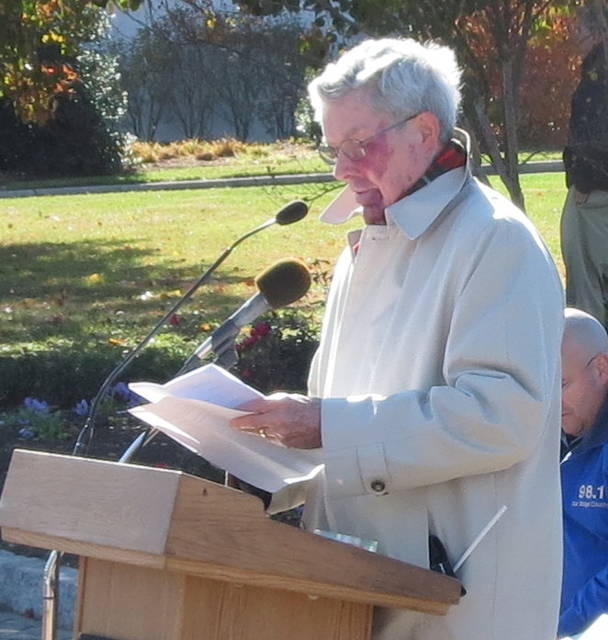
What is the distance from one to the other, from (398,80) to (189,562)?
94 centimetres

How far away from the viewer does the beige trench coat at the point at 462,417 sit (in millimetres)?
2445

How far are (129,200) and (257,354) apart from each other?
55.0 feet

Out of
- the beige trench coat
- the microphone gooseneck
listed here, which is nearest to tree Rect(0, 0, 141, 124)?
the microphone gooseneck

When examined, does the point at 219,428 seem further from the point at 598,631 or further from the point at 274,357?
the point at 274,357

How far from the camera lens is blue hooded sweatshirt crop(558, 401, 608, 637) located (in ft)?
11.8

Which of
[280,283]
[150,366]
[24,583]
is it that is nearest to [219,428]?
[280,283]

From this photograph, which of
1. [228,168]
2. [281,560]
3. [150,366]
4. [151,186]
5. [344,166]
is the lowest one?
[228,168]

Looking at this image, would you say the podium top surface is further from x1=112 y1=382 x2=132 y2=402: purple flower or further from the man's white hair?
x1=112 y1=382 x2=132 y2=402: purple flower

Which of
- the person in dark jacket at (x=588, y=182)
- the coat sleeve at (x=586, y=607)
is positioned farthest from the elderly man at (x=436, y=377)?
the person in dark jacket at (x=588, y=182)

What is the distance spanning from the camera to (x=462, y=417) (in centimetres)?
242

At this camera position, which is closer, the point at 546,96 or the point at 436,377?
the point at 436,377

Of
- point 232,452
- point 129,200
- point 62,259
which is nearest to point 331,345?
point 232,452

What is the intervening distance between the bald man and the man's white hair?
1121 mm

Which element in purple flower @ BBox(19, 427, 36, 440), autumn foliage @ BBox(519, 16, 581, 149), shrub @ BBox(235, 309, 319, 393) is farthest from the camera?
autumn foliage @ BBox(519, 16, 581, 149)
